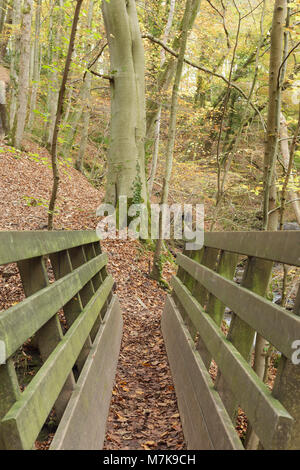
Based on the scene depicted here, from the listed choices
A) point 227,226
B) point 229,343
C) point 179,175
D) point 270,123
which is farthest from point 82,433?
point 179,175

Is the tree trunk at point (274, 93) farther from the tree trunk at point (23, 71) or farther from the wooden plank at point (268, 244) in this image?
the tree trunk at point (23, 71)

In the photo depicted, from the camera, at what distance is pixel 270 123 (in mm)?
4648

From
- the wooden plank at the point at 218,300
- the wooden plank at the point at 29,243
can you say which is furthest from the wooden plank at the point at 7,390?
the wooden plank at the point at 218,300

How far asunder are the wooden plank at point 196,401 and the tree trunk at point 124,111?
19.1 feet

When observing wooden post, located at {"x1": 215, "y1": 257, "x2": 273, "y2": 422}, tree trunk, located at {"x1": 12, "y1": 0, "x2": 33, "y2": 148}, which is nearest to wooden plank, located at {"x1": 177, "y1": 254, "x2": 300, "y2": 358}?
wooden post, located at {"x1": 215, "y1": 257, "x2": 273, "y2": 422}

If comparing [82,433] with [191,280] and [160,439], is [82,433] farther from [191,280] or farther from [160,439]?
[191,280]

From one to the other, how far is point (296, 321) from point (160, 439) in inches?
86.9

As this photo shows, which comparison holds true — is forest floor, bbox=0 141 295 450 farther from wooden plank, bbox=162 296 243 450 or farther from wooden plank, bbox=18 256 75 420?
wooden plank, bbox=18 256 75 420

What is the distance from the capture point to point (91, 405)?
2.62 m

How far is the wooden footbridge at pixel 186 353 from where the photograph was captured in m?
1.44

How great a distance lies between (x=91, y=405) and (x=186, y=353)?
1167mm

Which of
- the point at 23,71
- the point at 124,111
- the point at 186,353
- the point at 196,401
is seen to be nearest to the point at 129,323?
the point at 186,353

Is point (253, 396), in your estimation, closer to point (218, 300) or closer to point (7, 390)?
point (7, 390)

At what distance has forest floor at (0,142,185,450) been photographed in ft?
10.8
